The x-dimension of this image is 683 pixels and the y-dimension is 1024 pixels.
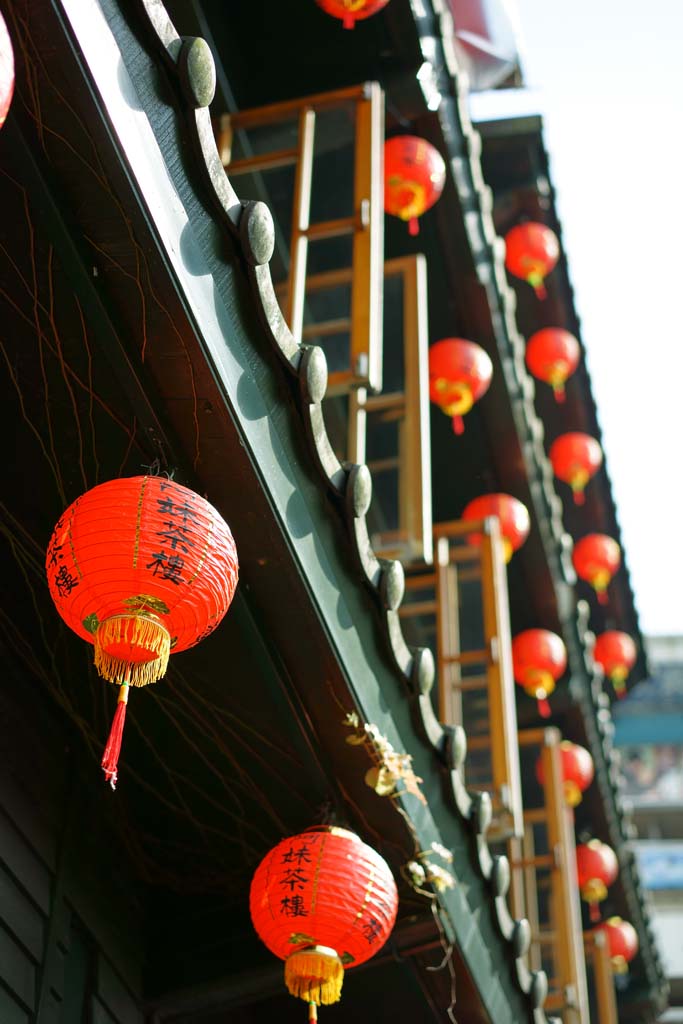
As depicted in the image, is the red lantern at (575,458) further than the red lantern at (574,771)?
Yes

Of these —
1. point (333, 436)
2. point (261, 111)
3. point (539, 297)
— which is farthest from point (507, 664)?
point (539, 297)

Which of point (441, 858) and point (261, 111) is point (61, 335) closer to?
point (441, 858)

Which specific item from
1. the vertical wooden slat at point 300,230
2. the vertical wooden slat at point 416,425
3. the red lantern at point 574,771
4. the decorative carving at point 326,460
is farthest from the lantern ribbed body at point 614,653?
the vertical wooden slat at point 300,230

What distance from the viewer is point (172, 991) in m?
5.55

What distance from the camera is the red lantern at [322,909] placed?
4.53 metres

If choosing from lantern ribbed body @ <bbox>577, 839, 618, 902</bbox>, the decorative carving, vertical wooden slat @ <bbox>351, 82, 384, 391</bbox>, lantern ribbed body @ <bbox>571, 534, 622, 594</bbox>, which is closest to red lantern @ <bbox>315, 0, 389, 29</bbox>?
vertical wooden slat @ <bbox>351, 82, 384, 391</bbox>

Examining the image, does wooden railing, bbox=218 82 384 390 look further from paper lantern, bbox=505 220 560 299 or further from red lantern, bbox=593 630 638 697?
red lantern, bbox=593 630 638 697

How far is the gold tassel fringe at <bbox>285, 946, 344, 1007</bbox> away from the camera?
14.8ft

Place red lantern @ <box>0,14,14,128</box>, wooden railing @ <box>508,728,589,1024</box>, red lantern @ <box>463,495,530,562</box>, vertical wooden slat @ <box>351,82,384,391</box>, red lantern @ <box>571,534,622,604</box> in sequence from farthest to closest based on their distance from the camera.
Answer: red lantern @ <box>571,534,622,604</box> → red lantern @ <box>463,495,530,562</box> → wooden railing @ <box>508,728,589,1024</box> → vertical wooden slat @ <box>351,82,384,391</box> → red lantern @ <box>0,14,14,128</box>

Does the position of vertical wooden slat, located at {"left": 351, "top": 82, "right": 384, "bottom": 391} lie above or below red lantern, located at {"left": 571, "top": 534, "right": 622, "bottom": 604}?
above

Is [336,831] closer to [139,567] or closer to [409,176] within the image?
[139,567]

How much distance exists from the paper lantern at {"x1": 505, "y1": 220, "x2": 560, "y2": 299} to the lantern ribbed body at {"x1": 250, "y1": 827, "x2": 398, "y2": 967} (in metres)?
7.79

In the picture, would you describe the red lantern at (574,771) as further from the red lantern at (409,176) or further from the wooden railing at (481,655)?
the red lantern at (409,176)

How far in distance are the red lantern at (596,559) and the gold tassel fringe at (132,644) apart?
10.6m
